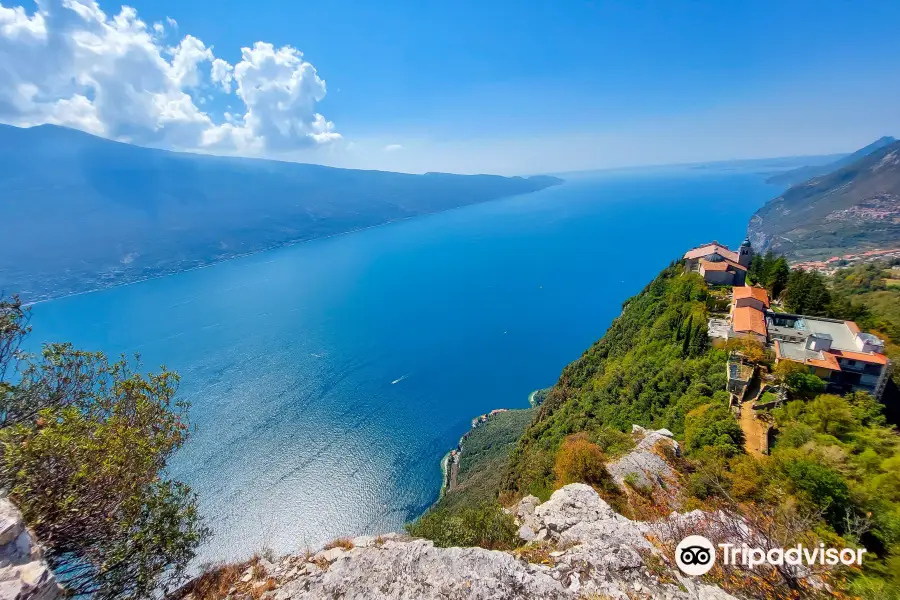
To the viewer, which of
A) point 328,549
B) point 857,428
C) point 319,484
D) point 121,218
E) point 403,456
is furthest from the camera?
point 121,218

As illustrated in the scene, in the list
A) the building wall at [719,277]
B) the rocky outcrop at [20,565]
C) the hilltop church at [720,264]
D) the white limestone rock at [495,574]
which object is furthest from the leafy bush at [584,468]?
the hilltop church at [720,264]

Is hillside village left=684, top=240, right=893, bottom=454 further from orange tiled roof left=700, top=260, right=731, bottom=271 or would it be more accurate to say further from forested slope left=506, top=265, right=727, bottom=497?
orange tiled roof left=700, top=260, right=731, bottom=271

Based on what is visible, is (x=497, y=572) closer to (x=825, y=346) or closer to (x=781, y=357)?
(x=781, y=357)

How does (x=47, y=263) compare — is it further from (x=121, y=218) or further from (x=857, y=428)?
(x=857, y=428)

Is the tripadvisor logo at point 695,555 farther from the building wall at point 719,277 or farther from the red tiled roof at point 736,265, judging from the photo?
the red tiled roof at point 736,265

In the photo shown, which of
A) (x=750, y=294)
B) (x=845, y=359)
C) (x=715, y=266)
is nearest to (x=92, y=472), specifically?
(x=845, y=359)

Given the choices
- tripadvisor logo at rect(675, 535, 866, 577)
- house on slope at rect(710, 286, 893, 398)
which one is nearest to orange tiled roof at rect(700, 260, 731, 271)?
house on slope at rect(710, 286, 893, 398)

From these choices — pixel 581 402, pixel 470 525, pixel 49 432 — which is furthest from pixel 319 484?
pixel 49 432
